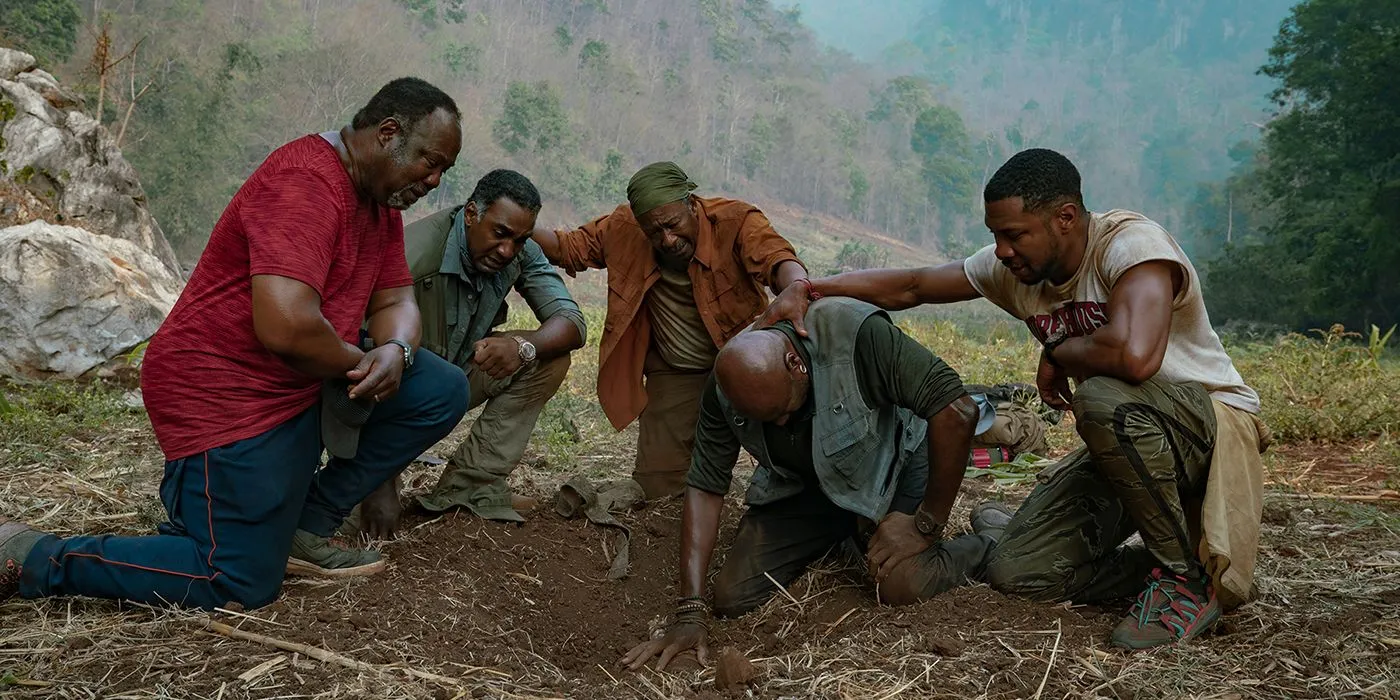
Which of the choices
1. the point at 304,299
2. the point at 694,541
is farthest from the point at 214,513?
the point at 694,541

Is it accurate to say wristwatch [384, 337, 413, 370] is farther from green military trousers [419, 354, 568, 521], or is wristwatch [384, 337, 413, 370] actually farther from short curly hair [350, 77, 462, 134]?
green military trousers [419, 354, 568, 521]

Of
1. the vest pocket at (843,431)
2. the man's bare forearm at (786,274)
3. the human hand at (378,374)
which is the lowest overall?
the vest pocket at (843,431)

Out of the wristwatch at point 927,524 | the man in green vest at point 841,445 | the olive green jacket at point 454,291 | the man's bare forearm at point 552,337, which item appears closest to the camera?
the man in green vest at point 841,445

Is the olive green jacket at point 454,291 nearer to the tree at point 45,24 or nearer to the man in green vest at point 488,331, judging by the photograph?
the man in green vest at point 488,331

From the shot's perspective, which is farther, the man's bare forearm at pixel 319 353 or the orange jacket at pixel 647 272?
the orange jacket at pixel 647 272

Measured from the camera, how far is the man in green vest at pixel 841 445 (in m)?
2.87

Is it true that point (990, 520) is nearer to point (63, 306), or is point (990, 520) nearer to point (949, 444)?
point (949, 444)

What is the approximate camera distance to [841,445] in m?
3.03

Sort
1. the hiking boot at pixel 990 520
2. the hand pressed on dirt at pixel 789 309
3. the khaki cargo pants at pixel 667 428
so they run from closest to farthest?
the hand pressed on dirt at pixel 789 309
the hiking boot at pixel 990 520
the khaki cargo pants at pixel 667 428

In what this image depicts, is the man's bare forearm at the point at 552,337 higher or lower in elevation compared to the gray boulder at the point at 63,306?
higher

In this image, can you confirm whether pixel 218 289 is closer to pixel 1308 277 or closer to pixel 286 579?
pixel 286 579

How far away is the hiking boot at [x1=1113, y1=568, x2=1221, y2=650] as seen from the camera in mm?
2604

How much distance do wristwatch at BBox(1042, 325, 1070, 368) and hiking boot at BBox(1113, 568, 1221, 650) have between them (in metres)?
0.63

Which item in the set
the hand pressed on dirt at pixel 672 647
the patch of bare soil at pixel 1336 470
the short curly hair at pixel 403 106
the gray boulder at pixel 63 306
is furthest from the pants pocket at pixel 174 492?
the patch of bare soil at pixel 1336 470
